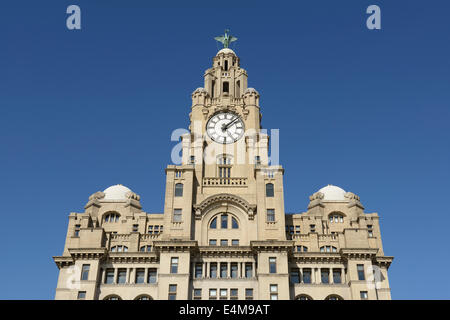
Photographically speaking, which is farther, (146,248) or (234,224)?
(234,224)

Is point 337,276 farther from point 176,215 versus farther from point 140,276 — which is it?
point 140,276

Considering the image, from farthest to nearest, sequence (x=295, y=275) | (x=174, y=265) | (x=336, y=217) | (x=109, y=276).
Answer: (x=336, y=217) < (x=295, y=275) < (x=109, y=276) < (x=174, y=265)

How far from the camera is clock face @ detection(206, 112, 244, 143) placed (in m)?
80.0

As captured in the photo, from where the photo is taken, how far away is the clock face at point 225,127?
80000 millimetres

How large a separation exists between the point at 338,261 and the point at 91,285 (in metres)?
30.0

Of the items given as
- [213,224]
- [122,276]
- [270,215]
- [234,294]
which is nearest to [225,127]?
[213,224]

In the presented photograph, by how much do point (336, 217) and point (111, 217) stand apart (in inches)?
1250

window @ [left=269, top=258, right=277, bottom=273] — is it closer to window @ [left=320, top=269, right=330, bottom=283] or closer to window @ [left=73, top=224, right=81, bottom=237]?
window @ [left=320, top=269, right=330, bottom=283]

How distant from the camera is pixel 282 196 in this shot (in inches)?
2817

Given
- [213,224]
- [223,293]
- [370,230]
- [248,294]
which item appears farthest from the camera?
[370,230]

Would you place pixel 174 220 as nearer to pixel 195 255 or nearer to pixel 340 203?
pixel 195 255

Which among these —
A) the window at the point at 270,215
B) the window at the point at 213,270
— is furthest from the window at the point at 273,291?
the window at the point at 270,215

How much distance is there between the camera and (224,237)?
7006 cm
